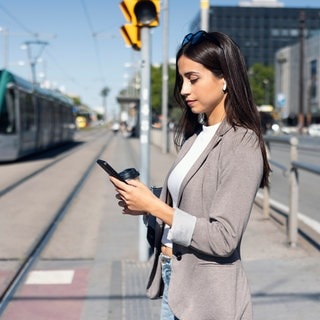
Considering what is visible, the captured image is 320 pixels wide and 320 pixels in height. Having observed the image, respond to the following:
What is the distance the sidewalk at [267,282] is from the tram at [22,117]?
Result: 1317cm

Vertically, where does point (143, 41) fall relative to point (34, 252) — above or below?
above

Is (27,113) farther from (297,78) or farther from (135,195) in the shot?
(297,78)

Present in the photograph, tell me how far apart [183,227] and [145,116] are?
5192 millimetres

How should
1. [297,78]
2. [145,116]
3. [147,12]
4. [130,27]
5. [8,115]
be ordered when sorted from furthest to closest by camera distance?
1. [297,78]
2. [8,115]
3. [145,116]
4. [130,27]
5. [147,12]

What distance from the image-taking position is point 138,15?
6707mm

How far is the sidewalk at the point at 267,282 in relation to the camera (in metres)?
5.04

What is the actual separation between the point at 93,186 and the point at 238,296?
1316cm

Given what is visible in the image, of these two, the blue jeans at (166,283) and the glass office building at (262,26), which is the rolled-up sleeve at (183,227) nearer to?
the blue jeans at (166,283)

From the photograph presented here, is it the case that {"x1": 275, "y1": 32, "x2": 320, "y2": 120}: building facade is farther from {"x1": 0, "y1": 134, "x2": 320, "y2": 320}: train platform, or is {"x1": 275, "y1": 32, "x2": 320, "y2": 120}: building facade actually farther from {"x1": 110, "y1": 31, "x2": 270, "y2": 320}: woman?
{"x1": 110, "y1": 31, "x2": 270, "y2": 320}: woman

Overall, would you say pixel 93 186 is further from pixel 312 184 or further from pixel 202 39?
pixel 202 39

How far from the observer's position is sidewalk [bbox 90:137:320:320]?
5.04 m

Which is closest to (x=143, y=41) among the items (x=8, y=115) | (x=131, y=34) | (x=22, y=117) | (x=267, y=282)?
(x=131, y=34)

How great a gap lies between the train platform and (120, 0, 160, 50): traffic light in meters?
2.40

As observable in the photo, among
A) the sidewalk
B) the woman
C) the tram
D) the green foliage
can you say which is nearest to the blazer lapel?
the woman
